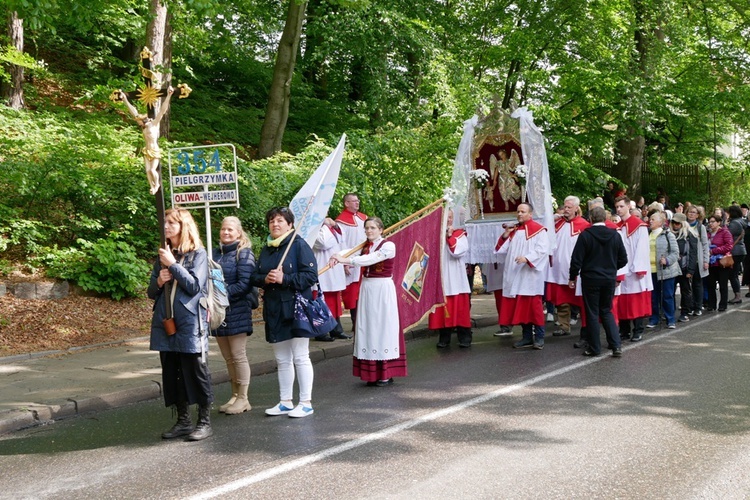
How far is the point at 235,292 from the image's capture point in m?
7.46

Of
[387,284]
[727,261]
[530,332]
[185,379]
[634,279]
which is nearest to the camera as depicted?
[185,379]

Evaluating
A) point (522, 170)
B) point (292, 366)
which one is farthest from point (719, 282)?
point (292, 366)

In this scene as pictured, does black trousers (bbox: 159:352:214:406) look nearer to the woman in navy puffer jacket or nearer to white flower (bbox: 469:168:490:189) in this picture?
the woman in navy puffer jacket

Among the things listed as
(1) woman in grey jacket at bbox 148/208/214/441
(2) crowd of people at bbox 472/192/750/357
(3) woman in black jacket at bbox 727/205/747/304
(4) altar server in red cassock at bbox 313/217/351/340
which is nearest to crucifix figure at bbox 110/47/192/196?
(1) woman in grey jacket at bbox 148/208/214/441

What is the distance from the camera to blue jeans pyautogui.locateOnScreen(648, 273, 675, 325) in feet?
44.4

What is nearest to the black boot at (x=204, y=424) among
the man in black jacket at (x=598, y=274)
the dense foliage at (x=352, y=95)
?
the man in black jacket at (x=598, y=274)

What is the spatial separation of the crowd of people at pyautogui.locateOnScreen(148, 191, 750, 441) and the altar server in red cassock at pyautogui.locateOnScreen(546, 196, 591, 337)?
0.02 meters

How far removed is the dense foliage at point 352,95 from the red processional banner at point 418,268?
161 inches

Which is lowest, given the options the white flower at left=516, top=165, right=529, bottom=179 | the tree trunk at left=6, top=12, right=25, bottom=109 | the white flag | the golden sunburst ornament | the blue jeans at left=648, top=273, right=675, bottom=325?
the blue jeans at left=648, top=273, right=675, bottom=325

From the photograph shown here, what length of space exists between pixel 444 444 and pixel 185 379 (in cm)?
214

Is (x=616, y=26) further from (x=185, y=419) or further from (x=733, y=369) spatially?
(x=185, y=419)

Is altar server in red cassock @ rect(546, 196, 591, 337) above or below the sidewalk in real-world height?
above

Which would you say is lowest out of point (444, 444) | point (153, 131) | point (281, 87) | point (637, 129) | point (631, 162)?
point (444, 444)

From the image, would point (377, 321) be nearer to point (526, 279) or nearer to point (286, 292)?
point (286, 292)
